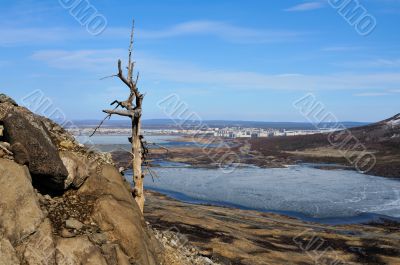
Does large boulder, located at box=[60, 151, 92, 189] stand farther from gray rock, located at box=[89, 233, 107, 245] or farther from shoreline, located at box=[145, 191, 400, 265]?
shoreline, located at box=[145, 191, 400, 265]

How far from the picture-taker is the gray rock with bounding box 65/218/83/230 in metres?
13.4

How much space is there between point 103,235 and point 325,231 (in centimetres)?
3756

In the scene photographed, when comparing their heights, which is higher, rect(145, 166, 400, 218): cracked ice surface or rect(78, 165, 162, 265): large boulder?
rect(78, 165, 162, 265): large boulder

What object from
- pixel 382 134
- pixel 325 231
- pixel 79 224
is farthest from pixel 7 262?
pixel 382 134

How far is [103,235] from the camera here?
1410cm

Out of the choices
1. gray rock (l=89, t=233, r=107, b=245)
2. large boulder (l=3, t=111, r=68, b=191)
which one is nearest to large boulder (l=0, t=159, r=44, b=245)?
large boulder (l=3, t=111, r=68, b=191)

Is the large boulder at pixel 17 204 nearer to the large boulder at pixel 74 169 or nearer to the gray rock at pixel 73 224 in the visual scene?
the gray rock at pixel 73 224

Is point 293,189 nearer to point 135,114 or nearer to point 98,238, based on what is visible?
point 135,114

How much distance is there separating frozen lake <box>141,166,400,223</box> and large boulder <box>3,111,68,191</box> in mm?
47130

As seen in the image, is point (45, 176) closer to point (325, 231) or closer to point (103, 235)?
point (103, 235)

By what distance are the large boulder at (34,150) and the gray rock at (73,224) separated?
1417mm

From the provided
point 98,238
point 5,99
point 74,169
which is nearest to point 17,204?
point 98,238

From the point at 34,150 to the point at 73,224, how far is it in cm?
261

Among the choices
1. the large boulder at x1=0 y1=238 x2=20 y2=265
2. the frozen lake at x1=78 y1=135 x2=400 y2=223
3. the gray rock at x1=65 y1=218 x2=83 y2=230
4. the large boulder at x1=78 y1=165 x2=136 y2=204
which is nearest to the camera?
the large boulder at x1=0 y1=238 x2=20 y2=265
